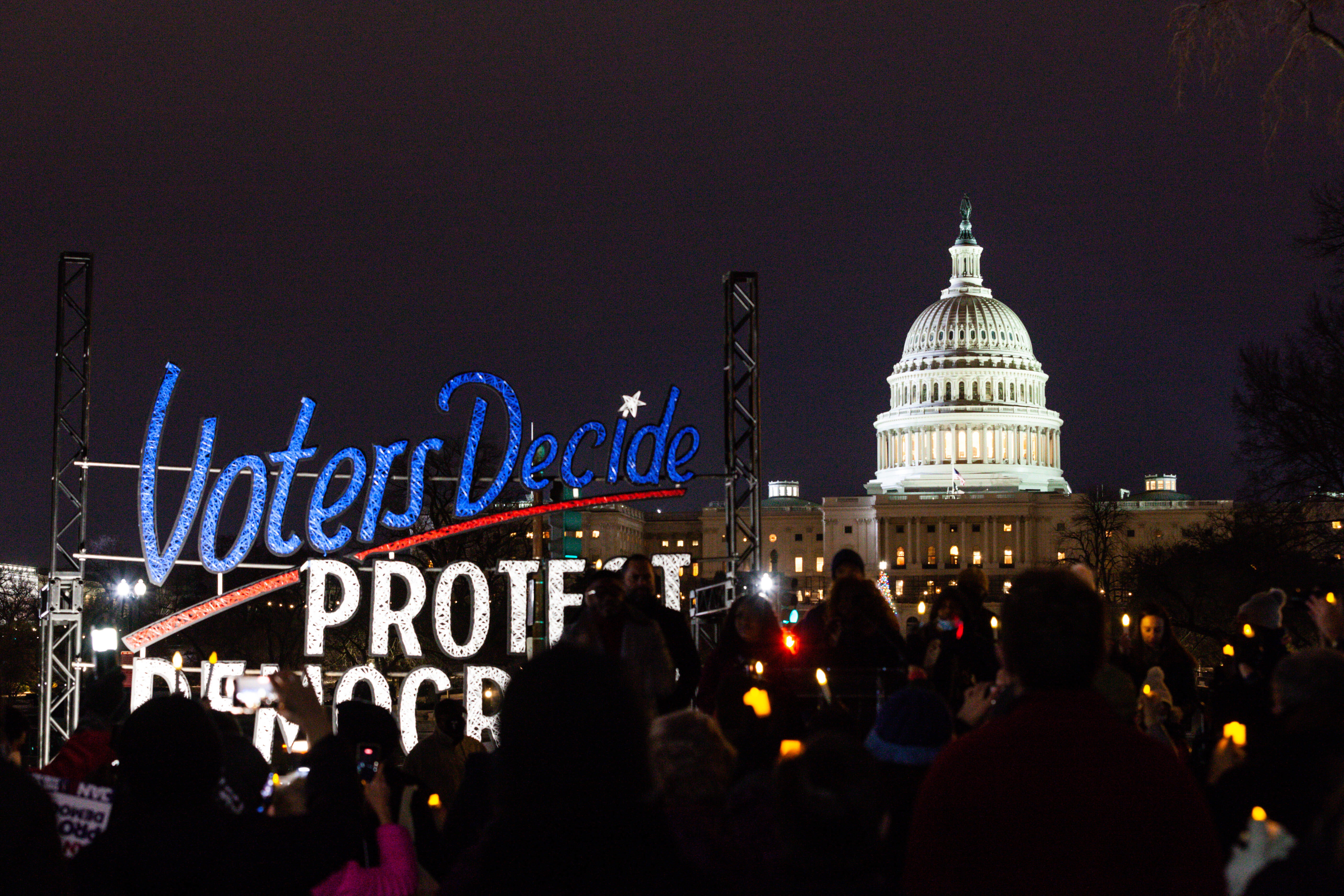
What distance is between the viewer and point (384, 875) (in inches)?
239

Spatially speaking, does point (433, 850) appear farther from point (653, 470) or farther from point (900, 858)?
point (653, 470)

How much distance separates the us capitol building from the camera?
13700 centimetres

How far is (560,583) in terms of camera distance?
2067 cm

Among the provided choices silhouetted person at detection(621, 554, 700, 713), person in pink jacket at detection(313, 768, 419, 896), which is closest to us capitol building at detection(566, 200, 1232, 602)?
silhouetted person at detection(621, 554, 700, 713)

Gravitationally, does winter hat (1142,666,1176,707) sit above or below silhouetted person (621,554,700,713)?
below

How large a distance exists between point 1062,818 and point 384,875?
3.08 m

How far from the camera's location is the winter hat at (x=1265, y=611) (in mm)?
9906

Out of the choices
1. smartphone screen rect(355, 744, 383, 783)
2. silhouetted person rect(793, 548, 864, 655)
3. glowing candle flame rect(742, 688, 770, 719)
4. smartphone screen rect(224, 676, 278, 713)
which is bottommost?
smartphone screen rect(355, 744, 383, 783)

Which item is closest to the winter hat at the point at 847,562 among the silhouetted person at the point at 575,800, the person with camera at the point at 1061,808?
the person with camera at the point at 1061,808

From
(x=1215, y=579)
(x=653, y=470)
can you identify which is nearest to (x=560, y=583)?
(x=653, y=470)

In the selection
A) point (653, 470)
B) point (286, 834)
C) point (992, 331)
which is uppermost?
point (992, 331)

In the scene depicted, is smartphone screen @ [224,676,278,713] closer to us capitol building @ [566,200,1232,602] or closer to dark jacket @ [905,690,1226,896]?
dark jacket @ [905,690,1226,896]

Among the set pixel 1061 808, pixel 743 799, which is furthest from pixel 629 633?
pixel 1061 808

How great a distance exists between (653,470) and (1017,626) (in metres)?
18.9
